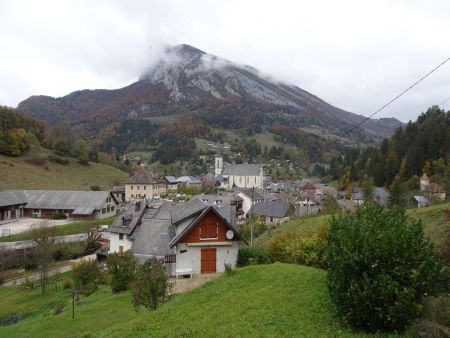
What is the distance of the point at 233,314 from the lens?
13.4m

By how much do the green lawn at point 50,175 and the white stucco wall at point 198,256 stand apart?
204 feet

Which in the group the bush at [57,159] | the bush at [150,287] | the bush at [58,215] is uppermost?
the bush at [57,159]

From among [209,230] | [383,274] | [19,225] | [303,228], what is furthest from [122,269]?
[19,225]

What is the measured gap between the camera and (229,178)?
131625mm

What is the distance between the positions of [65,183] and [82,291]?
63.2m

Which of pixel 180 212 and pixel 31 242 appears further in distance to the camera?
pixel 31 242

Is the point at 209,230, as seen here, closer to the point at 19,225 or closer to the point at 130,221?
the point at 130,221

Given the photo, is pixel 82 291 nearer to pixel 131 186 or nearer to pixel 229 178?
pixel 131 186

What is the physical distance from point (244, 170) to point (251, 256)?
10573 cm

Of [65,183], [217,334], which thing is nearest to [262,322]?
[217,334]

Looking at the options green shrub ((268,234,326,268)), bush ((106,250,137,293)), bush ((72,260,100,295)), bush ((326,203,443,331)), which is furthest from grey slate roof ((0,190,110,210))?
bush ((326,203,443,331))

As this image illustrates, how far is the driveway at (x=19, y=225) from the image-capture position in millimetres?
52638

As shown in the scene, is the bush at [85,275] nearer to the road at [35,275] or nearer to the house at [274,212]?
the road at [35,275]

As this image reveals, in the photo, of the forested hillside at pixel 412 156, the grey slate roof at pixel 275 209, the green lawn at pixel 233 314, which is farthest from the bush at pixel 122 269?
the forested hillside at pixel 412 156
